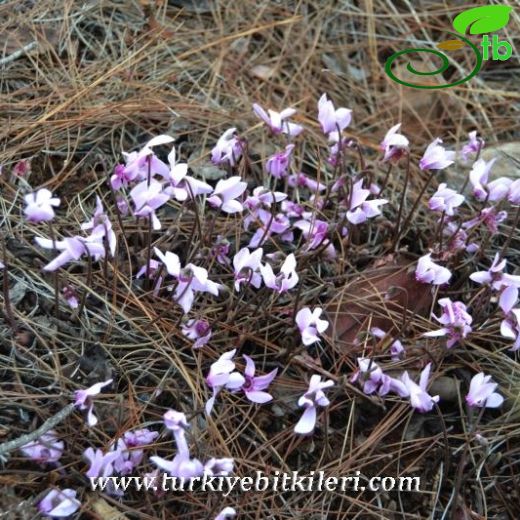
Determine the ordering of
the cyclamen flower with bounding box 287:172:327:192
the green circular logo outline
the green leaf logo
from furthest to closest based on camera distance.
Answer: the green leaf logo, the green circular logo outline, the cyclamen flower with bounding box 287:172:327:192

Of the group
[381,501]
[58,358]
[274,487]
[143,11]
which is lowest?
[381,501]

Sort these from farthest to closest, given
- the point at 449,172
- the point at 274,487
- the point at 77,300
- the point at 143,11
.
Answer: the point at 143,11 → the point at 449,172 → the point at 77,300 → the point at 274,487

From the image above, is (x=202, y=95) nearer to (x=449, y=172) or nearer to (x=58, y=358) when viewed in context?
(x=449, y=172)

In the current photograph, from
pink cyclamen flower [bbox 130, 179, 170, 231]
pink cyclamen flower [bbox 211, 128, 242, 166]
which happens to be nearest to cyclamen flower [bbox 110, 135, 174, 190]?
pink cyclamen flower [bbox 130, 179, 170, 231]

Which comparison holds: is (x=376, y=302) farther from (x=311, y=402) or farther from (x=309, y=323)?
(x=311, y=402)

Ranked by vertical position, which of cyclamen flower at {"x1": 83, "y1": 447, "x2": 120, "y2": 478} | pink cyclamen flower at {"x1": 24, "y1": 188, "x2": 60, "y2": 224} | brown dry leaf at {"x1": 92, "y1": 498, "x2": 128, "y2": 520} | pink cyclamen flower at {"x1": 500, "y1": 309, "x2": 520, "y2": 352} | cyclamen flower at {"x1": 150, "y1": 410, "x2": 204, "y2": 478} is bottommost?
brown dry leaf at {"x1": 92, "y1": 498, "x2": 128, "y2": 520}

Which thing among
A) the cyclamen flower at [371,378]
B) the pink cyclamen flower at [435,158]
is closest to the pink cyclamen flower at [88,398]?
the cyclamen flower at [371,378]

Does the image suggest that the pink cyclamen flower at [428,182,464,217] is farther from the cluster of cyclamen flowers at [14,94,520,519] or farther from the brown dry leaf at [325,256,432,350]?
the brown dry leaf at [325,256,432,350]

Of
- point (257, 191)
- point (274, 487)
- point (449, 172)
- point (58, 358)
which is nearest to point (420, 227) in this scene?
point (449, 172)
